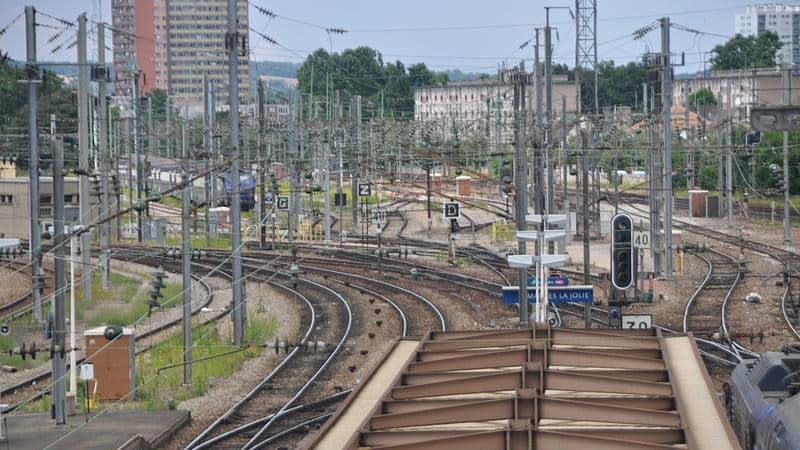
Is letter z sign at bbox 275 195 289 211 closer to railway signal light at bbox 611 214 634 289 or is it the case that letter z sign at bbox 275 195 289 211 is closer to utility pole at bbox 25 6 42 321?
utility pole at bbox 25 6 42 321

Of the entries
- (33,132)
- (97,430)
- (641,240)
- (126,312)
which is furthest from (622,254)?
(126,312)

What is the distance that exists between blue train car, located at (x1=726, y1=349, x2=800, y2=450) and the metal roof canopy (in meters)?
0.57


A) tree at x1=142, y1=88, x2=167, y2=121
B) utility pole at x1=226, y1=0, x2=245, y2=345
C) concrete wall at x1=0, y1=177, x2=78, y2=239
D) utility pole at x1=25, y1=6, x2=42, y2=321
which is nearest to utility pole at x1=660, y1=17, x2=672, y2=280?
utility pole at x1=226, y1=0, x2=245, y2=345

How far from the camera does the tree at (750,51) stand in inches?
3959

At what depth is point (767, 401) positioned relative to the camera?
39.3 feet

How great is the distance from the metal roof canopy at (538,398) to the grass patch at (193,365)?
24.4ft

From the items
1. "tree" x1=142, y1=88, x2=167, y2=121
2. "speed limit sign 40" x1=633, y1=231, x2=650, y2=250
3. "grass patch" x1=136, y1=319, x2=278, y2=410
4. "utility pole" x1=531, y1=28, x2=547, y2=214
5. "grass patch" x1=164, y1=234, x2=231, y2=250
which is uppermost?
"tree" x1=142, y1=88, x2=167, y2=121

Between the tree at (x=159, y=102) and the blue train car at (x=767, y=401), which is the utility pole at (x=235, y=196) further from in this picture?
the tree at (x=159, y=102)

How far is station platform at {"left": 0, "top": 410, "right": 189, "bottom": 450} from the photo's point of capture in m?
16.0

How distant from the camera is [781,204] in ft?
170

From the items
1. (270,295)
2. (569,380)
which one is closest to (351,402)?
(569,380)

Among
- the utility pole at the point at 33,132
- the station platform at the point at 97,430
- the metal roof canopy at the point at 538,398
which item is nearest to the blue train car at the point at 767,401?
the metal roof canopy at the point at 538,398

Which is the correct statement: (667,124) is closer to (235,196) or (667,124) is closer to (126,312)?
(235,196)

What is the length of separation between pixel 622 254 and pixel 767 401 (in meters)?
8.13
